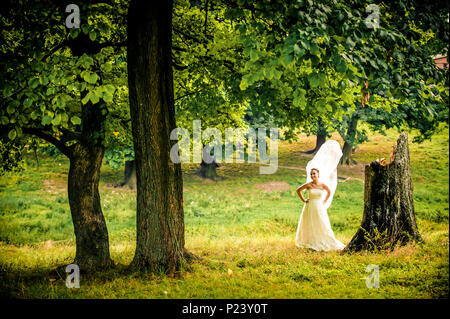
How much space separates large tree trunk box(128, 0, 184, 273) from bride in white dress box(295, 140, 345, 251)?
4.29 meters

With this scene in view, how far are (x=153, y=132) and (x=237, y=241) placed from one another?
5.48m

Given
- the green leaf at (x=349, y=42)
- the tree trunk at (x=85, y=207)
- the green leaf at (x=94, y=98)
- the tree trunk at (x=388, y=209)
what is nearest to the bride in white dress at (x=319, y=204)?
the tree trunk at (x=388, y=209)

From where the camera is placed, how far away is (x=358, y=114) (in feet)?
72.2

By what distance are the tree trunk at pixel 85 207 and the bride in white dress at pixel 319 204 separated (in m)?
5.28

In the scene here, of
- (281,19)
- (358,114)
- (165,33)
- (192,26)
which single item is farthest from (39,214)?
(358,114)

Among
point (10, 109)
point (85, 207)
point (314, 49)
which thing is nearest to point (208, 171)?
point (85, 207)

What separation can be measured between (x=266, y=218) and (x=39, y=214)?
1109cm

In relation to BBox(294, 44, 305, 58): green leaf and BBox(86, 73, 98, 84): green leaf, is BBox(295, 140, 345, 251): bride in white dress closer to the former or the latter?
BBox(294, 44, 305, 58): green leaf

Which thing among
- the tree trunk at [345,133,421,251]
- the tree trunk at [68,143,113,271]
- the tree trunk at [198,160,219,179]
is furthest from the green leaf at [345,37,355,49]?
the tree trunk at [198,160,219,179]

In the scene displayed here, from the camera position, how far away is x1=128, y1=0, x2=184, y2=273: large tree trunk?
6.51m

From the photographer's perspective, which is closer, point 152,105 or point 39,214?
point 152,105

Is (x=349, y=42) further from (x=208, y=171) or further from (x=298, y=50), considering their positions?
(x=208, y=171)

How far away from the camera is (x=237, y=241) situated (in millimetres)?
Answer: 10859

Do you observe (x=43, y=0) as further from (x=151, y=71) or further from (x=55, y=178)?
(x=55, y=178)
